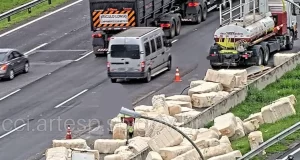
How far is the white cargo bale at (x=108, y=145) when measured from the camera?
140 feet

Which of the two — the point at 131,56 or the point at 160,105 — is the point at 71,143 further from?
the point at 131,56

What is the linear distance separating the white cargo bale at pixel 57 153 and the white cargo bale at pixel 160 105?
19.0ft

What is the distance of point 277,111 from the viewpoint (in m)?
45.6

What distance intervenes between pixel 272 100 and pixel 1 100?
38.1ft

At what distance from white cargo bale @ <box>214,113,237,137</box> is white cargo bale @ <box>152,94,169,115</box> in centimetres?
261

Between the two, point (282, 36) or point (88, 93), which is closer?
point (88, 93)

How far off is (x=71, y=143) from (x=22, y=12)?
94.5ft

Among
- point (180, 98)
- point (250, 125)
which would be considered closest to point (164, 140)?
point (250, 125)

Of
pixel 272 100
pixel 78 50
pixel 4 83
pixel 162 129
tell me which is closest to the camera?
pixel 162 129

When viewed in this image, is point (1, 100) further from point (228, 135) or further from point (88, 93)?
point (228, 135)

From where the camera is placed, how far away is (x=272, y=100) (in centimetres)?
5000

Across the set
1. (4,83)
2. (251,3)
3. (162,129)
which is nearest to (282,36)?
(251,3)

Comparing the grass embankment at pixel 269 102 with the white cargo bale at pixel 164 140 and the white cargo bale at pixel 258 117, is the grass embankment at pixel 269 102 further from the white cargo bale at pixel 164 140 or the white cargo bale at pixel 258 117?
the white cargo bale at pixel 164 140

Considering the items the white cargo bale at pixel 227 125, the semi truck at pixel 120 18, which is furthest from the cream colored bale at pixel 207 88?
the semi truck at pixel 120 18
